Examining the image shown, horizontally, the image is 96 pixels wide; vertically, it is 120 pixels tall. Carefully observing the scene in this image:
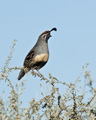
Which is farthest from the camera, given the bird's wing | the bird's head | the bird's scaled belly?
the bird's head

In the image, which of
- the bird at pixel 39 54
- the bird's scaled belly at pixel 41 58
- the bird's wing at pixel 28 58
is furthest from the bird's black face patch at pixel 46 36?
the bird's scaled belly at pixel 41 58

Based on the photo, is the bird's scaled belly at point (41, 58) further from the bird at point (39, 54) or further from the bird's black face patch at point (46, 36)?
the bird's black face patch at point (46, 36)

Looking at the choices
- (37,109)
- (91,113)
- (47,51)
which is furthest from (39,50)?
(91,113)

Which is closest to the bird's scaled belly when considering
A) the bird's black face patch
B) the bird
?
the bird

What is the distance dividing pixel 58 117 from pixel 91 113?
0.36 m

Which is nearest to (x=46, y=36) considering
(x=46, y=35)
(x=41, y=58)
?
(x=46, y=35)

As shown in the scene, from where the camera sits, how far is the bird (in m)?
4.51

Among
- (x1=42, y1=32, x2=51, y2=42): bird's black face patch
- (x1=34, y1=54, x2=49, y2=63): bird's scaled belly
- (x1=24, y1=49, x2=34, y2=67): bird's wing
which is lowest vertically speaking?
(x1=34, y1=54, x2=49, y2=63): bird's scaled belly

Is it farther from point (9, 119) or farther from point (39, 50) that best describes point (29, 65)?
point (9, 119)

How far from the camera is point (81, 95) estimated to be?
7.08ft

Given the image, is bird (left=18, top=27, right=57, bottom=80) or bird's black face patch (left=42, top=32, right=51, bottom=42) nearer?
bird (left=18, top=27, right=57, bottom=80)

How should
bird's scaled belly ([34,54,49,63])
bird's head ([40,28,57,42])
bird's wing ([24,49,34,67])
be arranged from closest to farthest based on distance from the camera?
bird's scaled belly ([34,54,49,63]) → bird's wing ([24,49,34,67]) → bird's head ([40,28,57,42])

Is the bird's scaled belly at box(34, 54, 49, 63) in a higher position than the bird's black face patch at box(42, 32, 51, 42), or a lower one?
lower

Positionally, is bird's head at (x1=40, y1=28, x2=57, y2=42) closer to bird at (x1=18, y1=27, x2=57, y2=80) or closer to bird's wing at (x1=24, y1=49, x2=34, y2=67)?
bird at (x1=18, y1=27, x2=57, y2=80)
